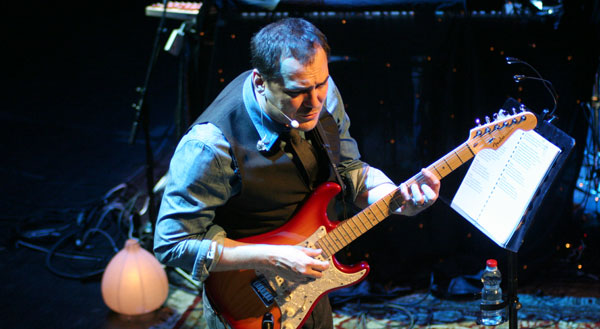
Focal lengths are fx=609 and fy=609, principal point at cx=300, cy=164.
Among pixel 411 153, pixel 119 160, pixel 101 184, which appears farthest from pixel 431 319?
pixel 119 160

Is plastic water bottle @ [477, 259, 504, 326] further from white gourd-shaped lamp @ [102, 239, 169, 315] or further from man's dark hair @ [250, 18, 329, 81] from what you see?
white gourd-shaped lamp @ [102, 239, 169, 315]

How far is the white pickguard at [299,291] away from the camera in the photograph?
2.21 meters

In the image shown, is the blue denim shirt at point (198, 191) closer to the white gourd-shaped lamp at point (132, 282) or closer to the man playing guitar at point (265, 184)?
the man playing guitar at point (265, 184)

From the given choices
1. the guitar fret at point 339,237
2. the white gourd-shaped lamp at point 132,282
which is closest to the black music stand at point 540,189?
the guitar fret at point 339,237

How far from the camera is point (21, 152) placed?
6.05m

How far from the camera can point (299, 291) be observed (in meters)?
2.23

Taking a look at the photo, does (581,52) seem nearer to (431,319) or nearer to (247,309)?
(431,319)

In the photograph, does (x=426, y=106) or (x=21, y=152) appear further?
(x=21, y=152)

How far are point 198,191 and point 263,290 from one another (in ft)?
1.63

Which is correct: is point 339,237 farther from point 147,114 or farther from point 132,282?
point 147,114

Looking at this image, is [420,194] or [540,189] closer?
[420,194]

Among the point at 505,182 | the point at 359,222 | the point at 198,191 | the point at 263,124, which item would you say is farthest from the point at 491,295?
the point at 198,191

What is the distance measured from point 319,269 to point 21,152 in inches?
195

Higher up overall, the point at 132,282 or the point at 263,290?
the point at 263,290
